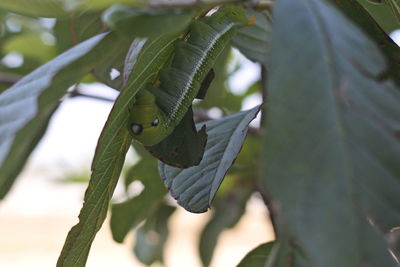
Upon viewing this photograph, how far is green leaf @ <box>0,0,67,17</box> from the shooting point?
425mm

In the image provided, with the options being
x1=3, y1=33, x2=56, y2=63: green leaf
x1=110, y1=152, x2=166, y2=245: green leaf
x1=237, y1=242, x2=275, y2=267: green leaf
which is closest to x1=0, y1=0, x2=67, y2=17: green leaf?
x1=237, y1=242, x2=275, y2=267: green leaf

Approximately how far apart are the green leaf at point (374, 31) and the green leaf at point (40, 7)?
9.3 inches

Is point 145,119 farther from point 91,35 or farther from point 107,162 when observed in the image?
point 91,35

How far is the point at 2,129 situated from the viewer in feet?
1.32

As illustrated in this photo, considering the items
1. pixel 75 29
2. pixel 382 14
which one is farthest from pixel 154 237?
pixel 382 14

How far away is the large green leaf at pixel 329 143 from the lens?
1.17ft

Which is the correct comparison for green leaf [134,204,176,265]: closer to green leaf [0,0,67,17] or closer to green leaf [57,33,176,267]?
green leaf [57,33,176,267]

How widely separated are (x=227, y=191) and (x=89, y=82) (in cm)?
44

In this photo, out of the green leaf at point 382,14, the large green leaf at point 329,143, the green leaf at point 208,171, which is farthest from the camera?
the green leaf at point 382,14

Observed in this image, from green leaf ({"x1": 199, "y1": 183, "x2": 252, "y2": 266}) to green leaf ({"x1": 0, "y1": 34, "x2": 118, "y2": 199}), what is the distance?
3.93 feet

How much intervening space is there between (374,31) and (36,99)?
29cm

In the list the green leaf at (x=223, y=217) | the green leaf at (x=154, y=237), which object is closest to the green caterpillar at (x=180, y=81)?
the green leaf at (x=223, y=217)

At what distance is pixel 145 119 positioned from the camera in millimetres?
511

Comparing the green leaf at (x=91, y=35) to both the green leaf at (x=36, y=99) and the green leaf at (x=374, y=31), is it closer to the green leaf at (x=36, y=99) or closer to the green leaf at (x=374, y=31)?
the green leaf at (x=36, y=99)
